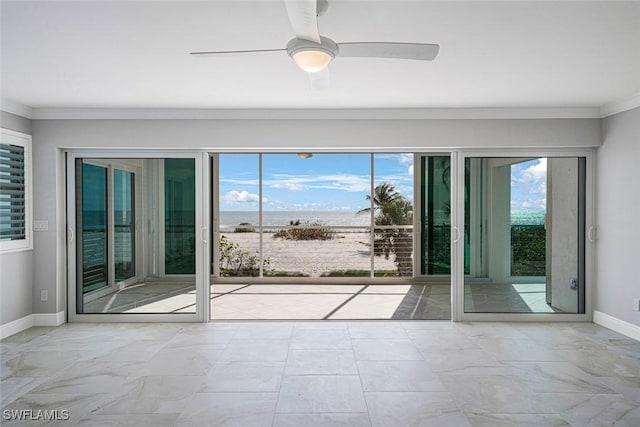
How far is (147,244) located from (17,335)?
1.48m

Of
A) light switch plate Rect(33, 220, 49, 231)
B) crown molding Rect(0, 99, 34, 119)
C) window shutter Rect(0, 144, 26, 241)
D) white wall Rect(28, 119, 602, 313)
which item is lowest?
light switch plate Rect(33, 220, 49, 231)

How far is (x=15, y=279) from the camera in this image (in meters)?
4.46

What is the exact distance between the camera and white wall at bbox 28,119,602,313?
185 inches

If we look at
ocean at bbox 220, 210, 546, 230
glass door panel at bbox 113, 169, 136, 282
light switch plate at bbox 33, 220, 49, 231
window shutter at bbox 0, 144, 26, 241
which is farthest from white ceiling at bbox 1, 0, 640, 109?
ocean at bbox 220, 210, 546, 230

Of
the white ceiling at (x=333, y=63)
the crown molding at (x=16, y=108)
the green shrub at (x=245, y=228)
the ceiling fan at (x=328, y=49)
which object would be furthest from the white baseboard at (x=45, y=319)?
the ceiling fan at (x=328, y=49)

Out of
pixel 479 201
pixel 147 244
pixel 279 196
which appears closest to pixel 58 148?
pixel 147 244

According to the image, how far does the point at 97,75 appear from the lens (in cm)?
348

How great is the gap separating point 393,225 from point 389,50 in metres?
5.68

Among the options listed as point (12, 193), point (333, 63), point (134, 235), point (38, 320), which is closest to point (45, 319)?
point (38, 320)

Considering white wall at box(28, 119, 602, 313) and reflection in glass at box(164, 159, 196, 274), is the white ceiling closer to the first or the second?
white wall at box(28, 119, 602, 313)

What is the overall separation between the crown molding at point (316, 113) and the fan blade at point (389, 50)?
7.62 feet

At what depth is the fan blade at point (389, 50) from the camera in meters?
2.24

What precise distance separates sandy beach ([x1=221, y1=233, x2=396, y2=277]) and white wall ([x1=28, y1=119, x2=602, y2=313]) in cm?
336

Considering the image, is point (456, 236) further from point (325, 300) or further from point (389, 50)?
point (389, 50)
